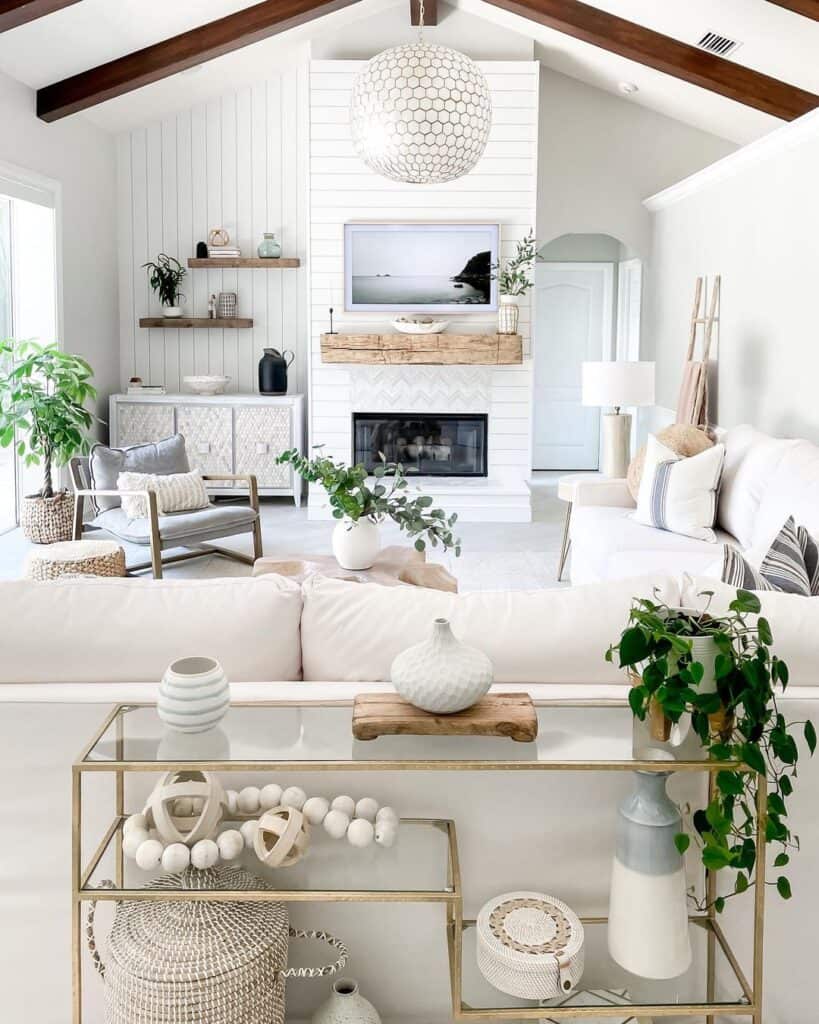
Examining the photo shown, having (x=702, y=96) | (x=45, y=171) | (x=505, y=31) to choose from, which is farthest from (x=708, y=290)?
(x=45, y=171)

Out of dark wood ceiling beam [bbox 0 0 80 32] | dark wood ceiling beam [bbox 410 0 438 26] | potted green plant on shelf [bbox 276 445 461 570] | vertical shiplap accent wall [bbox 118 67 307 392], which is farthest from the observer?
vertical shiplap accent wall [bbox 118 67 307 392]

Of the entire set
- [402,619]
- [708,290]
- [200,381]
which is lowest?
[402,619]

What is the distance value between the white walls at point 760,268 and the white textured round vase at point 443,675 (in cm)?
379

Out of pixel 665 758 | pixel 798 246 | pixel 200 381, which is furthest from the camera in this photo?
pixel 200 381

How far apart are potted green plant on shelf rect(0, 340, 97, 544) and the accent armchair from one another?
47cm

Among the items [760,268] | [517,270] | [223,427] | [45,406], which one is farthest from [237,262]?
[760,268]

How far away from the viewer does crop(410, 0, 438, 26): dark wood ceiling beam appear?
7.02 m

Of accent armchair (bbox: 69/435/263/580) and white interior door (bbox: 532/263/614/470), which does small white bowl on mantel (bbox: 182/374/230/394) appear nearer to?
accent armchair (bbox: 69/435/263/580)

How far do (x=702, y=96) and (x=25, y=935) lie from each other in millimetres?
6561

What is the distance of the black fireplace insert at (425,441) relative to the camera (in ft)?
25.0

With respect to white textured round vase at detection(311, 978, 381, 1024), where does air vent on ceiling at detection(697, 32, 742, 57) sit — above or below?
above

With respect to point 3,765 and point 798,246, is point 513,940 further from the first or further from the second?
point 798,246

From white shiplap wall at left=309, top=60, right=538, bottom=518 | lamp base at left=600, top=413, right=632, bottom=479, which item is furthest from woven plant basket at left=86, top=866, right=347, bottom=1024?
white shiplap wall at left=309, top=60, right=538, bottom=518

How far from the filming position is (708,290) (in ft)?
21.7
